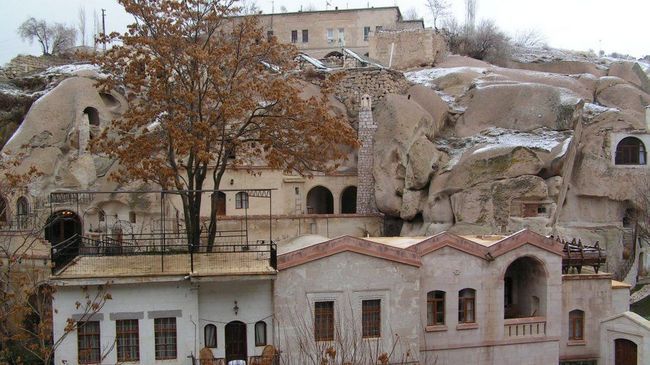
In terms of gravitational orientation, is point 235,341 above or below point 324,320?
below

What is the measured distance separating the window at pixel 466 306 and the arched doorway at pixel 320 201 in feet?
76.3

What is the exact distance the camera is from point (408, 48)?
50906 millimetres

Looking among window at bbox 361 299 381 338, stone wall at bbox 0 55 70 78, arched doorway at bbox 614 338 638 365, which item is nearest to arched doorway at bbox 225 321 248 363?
window at bbox 361 299 381 338

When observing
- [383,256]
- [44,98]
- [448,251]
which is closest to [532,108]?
[448,251]

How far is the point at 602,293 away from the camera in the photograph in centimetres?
2312

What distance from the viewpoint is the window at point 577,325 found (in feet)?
75.5

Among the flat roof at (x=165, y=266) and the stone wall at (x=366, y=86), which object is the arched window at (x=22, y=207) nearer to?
A: the flat roof at (x=165, y=266)

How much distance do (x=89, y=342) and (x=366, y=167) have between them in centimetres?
2414

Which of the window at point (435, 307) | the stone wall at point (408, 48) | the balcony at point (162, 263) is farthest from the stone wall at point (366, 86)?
the balcony at point (162, 263)

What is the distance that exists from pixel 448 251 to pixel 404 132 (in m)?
17.4

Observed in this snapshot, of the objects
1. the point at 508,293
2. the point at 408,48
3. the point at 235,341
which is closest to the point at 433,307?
the point at 508,293

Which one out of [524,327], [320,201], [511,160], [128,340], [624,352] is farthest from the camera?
[320,201]

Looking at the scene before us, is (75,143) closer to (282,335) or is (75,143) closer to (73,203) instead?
(73,203)

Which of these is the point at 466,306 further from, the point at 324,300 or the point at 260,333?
the point at 260,333
